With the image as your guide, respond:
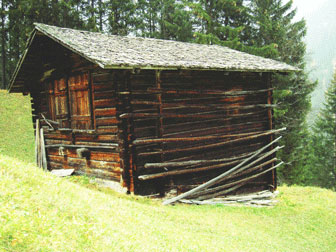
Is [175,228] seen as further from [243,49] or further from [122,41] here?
[243,49]

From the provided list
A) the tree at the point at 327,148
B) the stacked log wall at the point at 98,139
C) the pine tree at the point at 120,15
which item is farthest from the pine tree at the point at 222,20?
the stacked log wall at the point at 98,139

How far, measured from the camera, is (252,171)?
45.6 ft

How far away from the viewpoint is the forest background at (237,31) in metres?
24.9

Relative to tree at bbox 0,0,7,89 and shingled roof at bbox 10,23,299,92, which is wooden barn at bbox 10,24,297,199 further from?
tree at bbox 0,0,7,89

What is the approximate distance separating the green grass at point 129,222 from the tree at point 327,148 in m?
23.0

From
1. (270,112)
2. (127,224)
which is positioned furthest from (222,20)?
(127,224)

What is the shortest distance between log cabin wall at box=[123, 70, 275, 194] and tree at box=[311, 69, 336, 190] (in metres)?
→ 23.2

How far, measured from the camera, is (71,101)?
11570 millimetres

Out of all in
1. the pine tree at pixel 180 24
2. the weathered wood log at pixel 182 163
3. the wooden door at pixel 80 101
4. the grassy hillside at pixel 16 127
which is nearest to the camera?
the weathered wood log at pixel 182 163

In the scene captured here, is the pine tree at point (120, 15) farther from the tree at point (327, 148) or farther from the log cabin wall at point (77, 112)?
the tree at point (327, 148)

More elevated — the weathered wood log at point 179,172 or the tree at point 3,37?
the tree at point 3,37

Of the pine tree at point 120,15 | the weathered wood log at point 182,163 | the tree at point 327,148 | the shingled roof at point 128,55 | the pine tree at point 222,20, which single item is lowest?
the tree at point 327,148

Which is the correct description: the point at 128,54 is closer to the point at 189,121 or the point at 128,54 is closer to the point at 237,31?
the point at 189,121

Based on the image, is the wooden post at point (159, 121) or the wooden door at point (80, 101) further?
the wooden door at point (80, 101)
